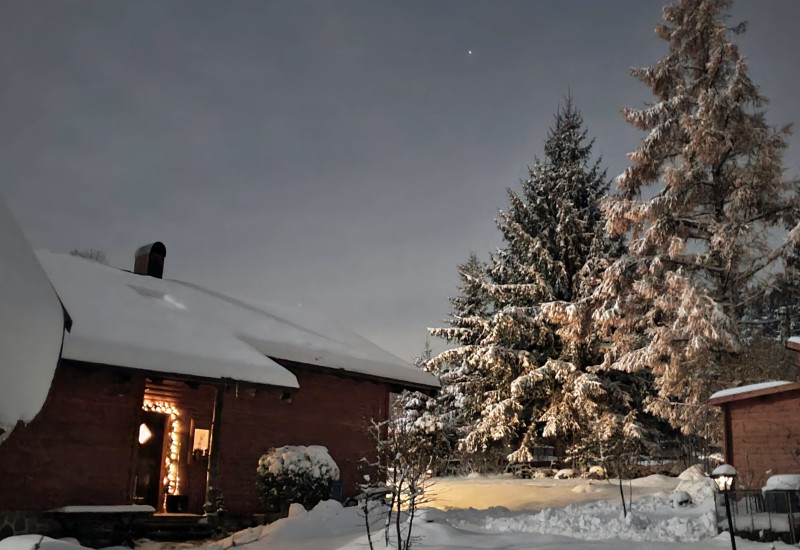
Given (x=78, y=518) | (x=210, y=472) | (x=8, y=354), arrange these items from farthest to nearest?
(x=210, y=472) → (x=78, y=518) → (x=8, y=354)

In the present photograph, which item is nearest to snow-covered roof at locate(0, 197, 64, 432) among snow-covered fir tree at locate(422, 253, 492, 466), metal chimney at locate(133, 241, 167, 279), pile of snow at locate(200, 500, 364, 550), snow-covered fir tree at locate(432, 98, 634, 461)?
pile of snow at locate(200, 500, 364, 550)

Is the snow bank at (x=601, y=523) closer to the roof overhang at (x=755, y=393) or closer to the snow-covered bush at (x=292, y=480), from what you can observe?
the snow-covered bush at (x=292, y=480)

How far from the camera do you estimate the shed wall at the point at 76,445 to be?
10.7 m

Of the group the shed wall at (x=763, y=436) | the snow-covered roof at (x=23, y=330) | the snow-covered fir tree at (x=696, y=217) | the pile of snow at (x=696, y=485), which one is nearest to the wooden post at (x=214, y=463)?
the snow-covered roof at (x=23, y=330)

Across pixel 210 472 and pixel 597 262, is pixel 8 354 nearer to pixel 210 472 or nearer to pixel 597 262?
pixel 210 472

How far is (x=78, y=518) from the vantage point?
1073 cm

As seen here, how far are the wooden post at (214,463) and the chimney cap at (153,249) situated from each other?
5.43 m

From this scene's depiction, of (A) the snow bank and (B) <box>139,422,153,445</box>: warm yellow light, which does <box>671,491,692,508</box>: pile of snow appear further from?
(B) <box>139,422,153,445</box>: warm yellow light

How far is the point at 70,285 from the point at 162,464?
14.4 ft

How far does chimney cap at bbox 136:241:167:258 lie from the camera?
54.9 feet

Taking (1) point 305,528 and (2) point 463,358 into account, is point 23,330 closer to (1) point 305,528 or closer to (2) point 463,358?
(1) point 305,528

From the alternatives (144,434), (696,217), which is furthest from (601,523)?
(696,217)

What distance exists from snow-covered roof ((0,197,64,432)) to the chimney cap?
13252 millimetres

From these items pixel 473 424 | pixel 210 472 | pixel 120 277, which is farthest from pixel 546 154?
pixel 210 472
